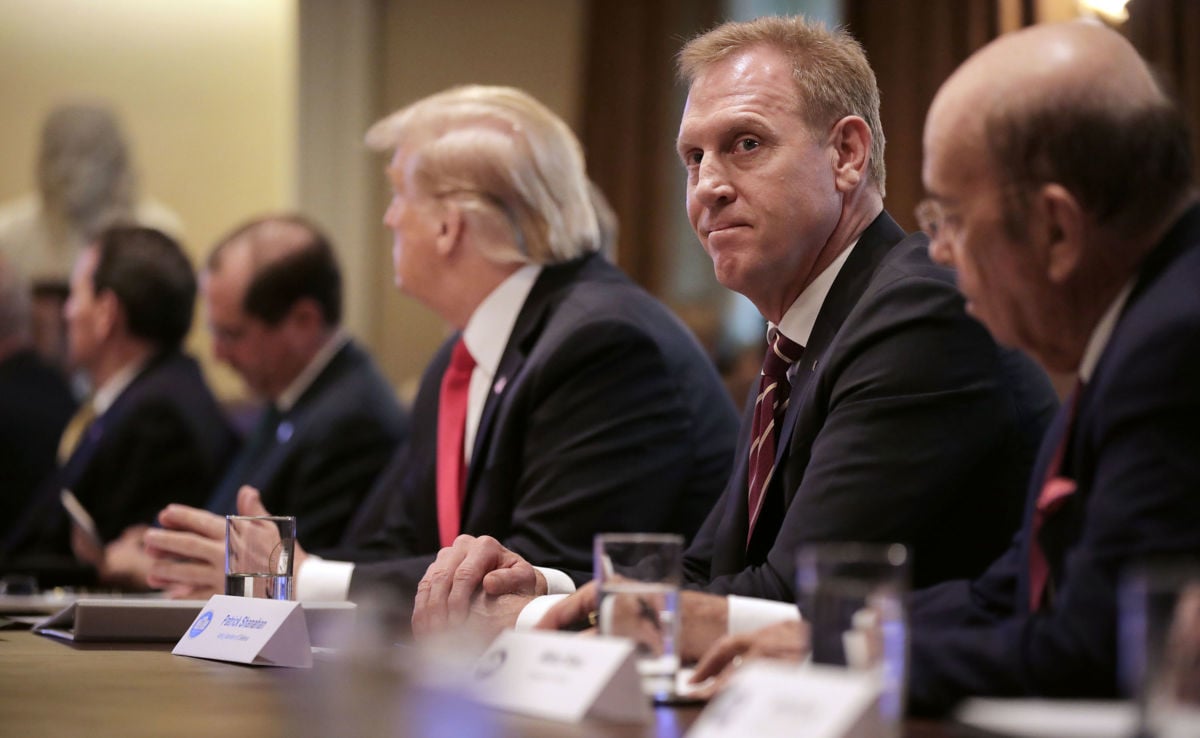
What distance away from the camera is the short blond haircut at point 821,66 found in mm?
2365

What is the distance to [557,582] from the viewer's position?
2264 mm

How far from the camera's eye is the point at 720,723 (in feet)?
3.53

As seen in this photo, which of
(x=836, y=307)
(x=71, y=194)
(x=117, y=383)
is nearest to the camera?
(x=836, y=307)

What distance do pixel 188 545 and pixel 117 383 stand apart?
6.81 ft

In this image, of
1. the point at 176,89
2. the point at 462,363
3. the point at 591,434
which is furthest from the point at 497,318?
the point at 176,89

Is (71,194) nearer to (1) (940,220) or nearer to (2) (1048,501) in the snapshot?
(1) (940,220)

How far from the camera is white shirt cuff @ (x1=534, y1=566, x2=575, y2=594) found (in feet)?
7.36

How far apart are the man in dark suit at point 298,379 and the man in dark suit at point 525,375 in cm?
60

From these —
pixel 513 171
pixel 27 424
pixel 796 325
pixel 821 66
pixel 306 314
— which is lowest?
pixel 27 424

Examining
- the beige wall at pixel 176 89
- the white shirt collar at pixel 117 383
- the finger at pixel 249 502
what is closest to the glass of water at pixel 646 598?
the finger at pixel 249 502

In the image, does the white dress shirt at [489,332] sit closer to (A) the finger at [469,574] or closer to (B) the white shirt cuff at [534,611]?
(A) the finger at [469,574]

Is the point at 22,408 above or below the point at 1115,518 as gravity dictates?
below

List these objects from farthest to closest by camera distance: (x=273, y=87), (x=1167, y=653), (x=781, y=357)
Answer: (x=273, y=87) → (x=781, y=357) → (x=1167, y=653)

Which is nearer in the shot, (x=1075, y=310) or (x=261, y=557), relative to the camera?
(x=1075, y=310)
